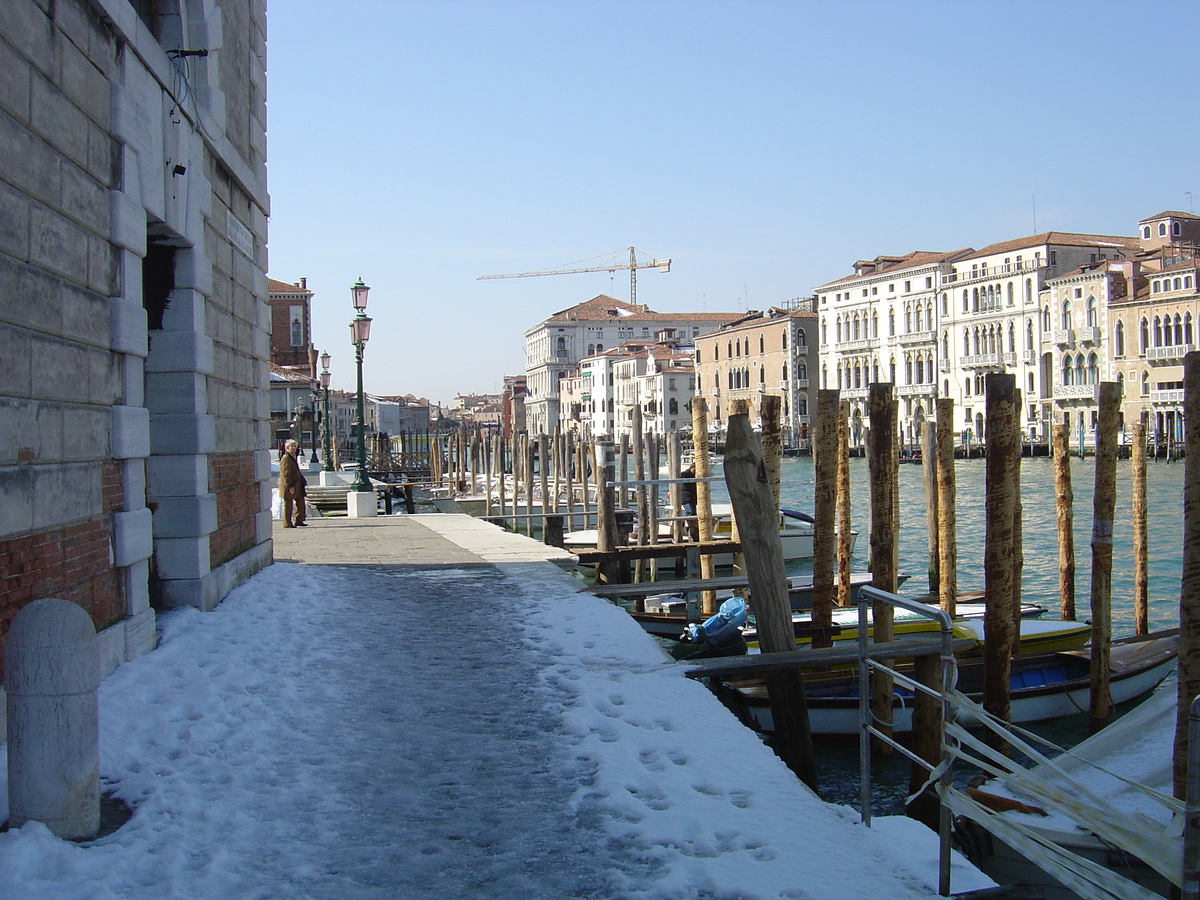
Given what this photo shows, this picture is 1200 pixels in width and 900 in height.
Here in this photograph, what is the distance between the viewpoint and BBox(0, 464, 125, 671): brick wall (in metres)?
4.79

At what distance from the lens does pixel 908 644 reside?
5852mm

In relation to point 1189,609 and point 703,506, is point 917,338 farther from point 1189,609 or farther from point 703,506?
point 1189,609

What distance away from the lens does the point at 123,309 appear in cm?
614

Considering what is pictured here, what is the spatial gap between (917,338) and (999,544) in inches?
2627

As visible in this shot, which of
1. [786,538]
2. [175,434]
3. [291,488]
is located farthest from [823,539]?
[786,538]

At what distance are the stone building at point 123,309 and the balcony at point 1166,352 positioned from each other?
56.7 metres

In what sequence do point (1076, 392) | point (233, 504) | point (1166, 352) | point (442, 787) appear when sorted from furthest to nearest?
1. point (1076, 392)
2. point (1166, 352)
3. point (233, 504)
4. point (442, 787)

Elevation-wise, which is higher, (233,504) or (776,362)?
(776,362)

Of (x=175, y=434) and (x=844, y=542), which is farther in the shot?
(x=844, y=542)

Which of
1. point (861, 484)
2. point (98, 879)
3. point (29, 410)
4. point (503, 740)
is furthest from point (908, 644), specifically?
point (861, 484)

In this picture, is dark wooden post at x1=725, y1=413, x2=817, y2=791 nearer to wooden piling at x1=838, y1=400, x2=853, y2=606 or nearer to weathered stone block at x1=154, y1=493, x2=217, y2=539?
weathered stone block at x1=154, y1=493, x2=217, y2=539

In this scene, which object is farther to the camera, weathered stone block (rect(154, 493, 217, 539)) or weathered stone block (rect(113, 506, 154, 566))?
weathered stone block (rect(154, 493, 217, 539))

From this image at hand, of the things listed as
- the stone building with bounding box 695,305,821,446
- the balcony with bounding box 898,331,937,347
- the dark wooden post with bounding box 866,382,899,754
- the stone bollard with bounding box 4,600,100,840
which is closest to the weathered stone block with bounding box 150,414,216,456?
the stone bollard with bounding box 4,600,100,840

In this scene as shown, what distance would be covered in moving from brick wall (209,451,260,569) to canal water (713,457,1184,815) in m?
5.67
